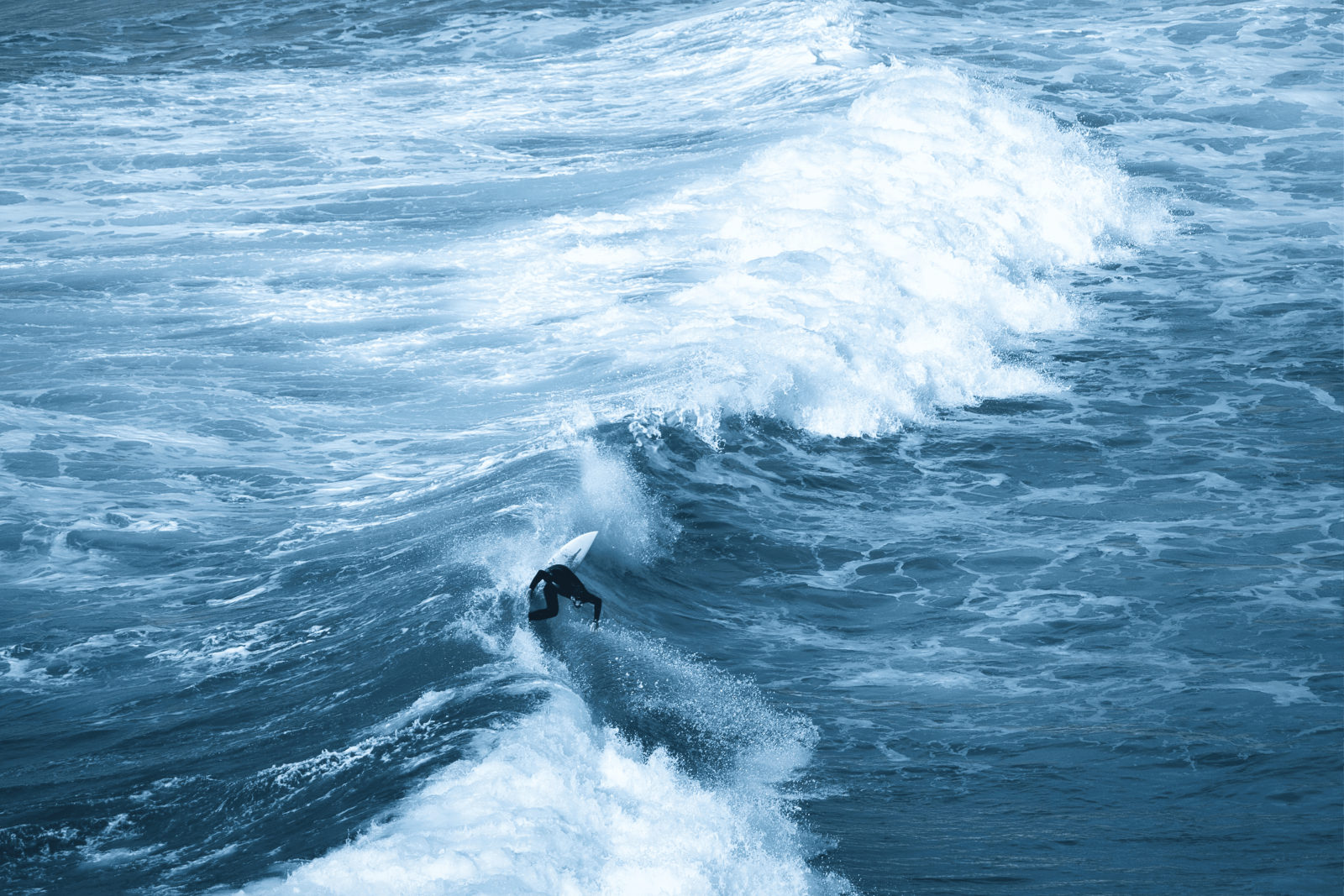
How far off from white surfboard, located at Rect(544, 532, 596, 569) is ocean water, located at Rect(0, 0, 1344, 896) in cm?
14

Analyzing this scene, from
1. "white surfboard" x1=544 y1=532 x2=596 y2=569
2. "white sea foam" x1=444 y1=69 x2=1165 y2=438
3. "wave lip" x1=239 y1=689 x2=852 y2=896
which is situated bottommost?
"wave lip" x1=239 y1=689 x2=852 y2=896

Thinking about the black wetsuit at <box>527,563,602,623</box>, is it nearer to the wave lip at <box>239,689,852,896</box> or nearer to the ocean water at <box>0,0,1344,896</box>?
the ocean water at <box>0,0,1344,896</box>

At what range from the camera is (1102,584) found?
307 inches

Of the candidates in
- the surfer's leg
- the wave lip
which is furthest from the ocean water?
the surfer's leg

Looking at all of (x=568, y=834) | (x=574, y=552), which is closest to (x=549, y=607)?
(x=574, y=552)

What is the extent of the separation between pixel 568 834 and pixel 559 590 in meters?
2.14

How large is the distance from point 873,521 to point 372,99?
49.1 feet

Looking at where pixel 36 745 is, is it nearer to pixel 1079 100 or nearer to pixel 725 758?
pixel 725 758

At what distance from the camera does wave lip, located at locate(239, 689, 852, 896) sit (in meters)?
4.60

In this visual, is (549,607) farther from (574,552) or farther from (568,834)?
(568,834)

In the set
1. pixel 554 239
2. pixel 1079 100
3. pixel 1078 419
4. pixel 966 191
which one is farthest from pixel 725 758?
pixel 1079 100

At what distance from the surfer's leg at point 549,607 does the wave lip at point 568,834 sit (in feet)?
3.38

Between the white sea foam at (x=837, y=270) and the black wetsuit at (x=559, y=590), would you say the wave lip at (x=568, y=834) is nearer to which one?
the black wetsuit at (x=559, y=590)

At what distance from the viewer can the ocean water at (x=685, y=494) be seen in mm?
5371
